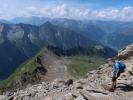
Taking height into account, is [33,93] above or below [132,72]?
below

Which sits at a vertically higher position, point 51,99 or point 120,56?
point 120,56

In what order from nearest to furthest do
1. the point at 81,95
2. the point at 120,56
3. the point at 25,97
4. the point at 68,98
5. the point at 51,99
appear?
1. the point at 81,95
2. the point at 68,98
3. the point at 51,99
4. the point at 25,97
5. the point at 120,56

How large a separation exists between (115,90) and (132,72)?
541 inches

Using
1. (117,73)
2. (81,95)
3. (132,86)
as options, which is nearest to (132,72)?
(132,86)

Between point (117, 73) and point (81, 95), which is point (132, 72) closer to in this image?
point (117, 73)

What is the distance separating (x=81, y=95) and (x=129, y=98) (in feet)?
16.3

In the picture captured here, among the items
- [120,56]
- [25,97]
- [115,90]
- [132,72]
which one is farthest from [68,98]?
[120,56]

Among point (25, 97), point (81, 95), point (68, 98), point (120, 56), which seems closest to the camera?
point (81, 95)

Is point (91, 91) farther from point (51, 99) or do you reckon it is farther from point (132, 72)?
point (132, 72)

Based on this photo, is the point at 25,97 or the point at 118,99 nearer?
the point at 118,99

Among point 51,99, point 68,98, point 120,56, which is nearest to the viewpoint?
point 68,98

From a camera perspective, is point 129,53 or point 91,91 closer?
point 91,91

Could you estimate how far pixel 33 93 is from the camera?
49.8m

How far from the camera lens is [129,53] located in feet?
241
